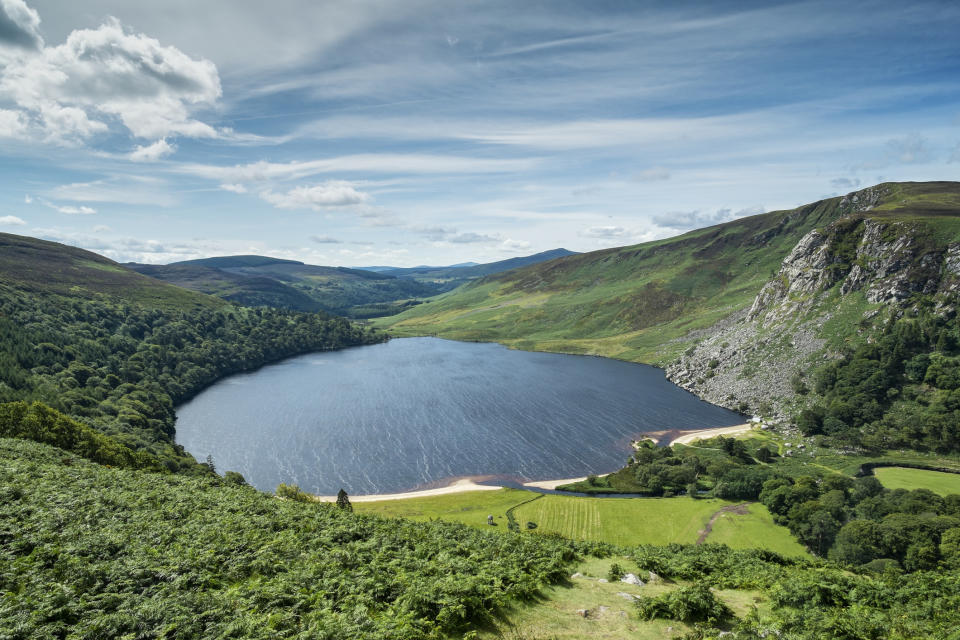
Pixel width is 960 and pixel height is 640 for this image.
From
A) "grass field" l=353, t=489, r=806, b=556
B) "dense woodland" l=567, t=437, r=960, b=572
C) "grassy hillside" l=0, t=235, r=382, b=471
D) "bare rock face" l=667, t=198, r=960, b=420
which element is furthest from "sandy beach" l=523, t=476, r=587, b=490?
"bare rock face" l=667, t=198, r=960, b=420

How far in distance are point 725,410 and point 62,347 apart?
700ft

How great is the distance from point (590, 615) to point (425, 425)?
376 feet

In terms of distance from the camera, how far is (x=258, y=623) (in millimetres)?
16156

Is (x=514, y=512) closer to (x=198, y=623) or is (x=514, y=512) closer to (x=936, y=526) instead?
(x=936, y=526)

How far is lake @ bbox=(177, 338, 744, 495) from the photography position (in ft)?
339

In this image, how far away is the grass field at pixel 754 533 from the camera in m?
64.2

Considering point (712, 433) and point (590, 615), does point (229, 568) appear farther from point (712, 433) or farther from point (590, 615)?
point (712, 433)

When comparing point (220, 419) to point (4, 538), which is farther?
point (220, 419)

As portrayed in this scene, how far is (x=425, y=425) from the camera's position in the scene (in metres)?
132

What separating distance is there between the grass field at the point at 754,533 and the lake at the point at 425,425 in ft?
108

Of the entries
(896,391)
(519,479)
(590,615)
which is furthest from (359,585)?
(896,391)

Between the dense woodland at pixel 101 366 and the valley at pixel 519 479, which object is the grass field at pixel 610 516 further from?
the dense woodland at pixel 101 366

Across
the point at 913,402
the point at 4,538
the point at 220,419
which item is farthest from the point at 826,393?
the point at 220,419

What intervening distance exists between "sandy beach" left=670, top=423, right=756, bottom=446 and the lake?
4806mm
